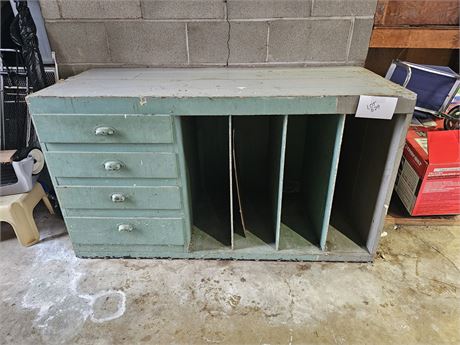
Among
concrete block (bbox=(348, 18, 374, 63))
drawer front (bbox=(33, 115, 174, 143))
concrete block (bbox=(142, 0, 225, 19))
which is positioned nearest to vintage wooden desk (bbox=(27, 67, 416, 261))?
drawer front (bbox=(33, 115, 174, 143))

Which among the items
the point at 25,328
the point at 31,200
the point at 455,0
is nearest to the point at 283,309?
the point at 25,328

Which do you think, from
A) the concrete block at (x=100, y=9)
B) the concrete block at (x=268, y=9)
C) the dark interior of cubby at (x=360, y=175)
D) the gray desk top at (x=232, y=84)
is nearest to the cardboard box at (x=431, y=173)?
the dark interior of cubby at (x=360, y=175)

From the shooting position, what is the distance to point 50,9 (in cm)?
143

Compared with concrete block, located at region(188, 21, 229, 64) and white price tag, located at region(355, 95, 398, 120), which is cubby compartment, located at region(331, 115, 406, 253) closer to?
white price tag, located at region(355, 95, 398, 120)

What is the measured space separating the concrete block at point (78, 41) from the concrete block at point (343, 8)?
1038mm

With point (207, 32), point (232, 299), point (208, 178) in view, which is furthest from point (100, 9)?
point (232, 299)

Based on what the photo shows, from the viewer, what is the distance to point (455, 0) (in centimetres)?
148

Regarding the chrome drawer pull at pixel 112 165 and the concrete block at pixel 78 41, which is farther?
the concrete block at pixel 78 41

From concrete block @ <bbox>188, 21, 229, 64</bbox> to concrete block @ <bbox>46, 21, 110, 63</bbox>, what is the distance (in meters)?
0.43

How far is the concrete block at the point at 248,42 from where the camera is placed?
145cm

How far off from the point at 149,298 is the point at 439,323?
1.06 m

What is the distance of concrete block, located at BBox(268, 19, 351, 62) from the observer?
1.44 metres

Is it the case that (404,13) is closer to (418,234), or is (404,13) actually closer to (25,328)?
(418,234)

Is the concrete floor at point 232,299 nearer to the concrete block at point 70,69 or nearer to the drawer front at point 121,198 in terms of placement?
the drawer front at point 121,198
